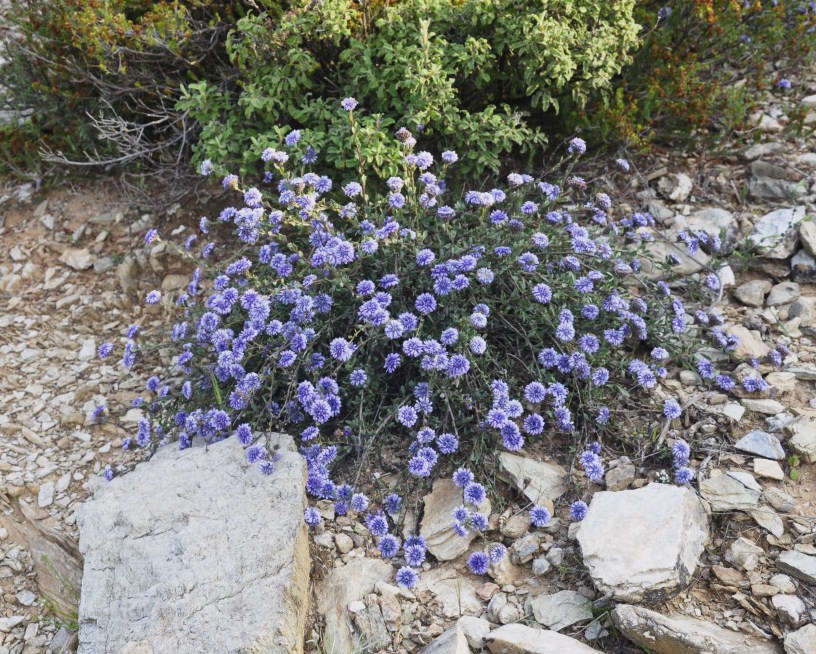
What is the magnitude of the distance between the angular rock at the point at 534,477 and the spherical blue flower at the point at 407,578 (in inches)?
21.8

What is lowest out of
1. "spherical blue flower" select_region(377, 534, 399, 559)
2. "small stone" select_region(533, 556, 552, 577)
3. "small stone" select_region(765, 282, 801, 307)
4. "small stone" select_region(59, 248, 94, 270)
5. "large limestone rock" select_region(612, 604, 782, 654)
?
"small stone" select_region(59, 248, 94, 270)

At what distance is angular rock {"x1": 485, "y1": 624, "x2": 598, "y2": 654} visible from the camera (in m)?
2.45

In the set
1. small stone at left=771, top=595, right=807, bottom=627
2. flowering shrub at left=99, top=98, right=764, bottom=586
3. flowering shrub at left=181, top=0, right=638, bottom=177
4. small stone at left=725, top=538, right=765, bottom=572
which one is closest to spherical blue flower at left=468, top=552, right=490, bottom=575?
flowering shrub at left=99, top=98, right=764, bottom=586

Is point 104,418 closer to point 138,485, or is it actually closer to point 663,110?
point 138,485

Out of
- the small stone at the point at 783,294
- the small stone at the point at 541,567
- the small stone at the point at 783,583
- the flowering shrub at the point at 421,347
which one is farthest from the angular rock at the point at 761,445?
the small stone at the point at 783,294

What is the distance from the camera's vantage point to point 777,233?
4.16 meters

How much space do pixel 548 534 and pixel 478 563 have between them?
32 centimetres

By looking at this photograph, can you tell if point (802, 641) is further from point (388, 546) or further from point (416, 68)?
point (416, 68)

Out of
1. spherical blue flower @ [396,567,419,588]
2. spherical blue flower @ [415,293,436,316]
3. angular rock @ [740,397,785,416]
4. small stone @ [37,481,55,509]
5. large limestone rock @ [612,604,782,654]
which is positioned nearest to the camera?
large limestone rock @ [612,604,782,654]


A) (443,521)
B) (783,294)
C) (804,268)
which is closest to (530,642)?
(443,521)

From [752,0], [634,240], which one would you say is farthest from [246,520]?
[752,0]

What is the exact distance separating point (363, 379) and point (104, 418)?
1451 millimetres

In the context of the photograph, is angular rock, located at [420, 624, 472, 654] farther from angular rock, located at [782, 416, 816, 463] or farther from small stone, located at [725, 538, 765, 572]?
angular rock, located at [782, 416, 816, 463]

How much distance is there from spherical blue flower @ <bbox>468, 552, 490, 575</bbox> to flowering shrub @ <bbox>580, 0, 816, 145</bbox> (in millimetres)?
2545
